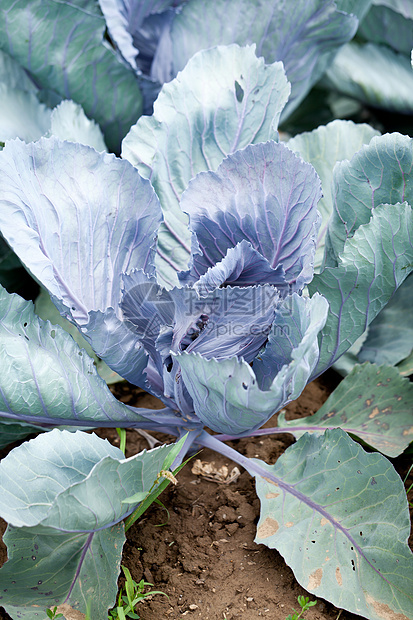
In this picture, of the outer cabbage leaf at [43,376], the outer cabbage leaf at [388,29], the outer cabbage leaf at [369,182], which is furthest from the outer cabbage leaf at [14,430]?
the outer cabbage leaf at [388,29]

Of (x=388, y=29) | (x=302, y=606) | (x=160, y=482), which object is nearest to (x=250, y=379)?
(x=160, y=482)

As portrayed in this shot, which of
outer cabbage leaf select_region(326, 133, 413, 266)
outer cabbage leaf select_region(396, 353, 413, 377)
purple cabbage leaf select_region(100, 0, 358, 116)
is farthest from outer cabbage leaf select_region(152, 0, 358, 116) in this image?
outer cabbage leaf select_region(396, 353, 413, 377)

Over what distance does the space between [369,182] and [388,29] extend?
4.81ft

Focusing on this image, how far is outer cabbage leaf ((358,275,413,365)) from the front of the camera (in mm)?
1897

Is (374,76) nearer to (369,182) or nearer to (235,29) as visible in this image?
(235,29)

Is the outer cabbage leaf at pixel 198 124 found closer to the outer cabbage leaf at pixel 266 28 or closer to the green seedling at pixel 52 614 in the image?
the outer cabbage leaf at pixel 266 28

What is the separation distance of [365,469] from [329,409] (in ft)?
0.99

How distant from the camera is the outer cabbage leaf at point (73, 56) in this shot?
1845 mm

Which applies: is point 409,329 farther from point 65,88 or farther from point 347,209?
point 65,88

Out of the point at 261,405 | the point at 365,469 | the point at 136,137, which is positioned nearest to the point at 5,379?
the point at 261,405

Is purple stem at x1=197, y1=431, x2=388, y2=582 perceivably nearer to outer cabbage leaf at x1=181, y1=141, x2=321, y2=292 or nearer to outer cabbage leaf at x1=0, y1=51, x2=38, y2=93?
outer cabbage leaf at x1=181, y1=141, x2=321, y2=292

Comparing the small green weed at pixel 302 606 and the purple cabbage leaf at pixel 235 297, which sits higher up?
the purple cabbage leaf at pixel 235 297

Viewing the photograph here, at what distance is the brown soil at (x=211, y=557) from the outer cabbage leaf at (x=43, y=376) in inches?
11.9

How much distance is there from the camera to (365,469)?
4.56ft
